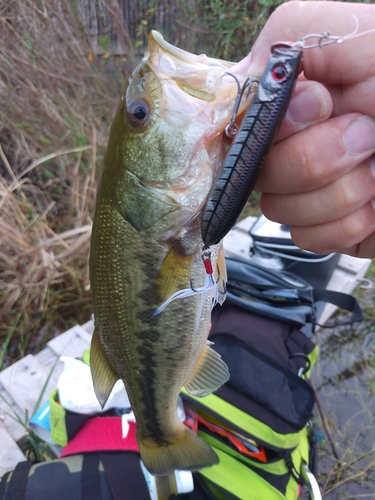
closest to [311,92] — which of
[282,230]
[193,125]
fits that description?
[193,125]

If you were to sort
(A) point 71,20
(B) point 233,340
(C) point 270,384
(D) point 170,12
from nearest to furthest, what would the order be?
(C) point 270,384, (B) point 233,340, (A) point 71,20, (D) point 170,12

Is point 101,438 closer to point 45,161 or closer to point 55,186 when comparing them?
point 55,186

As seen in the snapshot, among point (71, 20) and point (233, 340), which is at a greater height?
point (71, 20)

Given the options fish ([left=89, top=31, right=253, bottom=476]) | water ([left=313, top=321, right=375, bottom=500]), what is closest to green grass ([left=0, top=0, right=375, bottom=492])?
water ([left=313, top=321, right=375, bottom=500])

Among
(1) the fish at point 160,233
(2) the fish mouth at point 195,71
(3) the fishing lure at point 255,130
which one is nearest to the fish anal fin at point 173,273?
(1) the fish at point 160,233

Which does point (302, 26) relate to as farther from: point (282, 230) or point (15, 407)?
point (15, 407)

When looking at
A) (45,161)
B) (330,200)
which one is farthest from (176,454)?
(45,161)
